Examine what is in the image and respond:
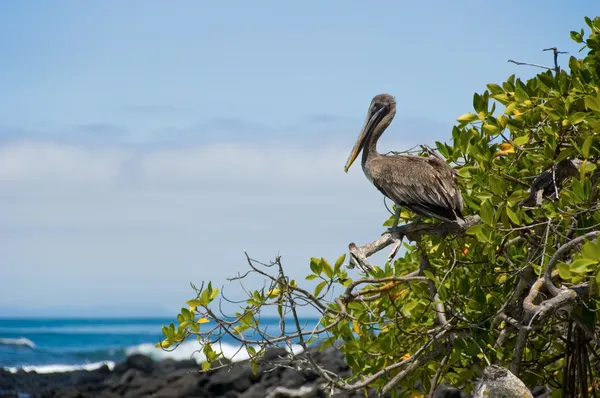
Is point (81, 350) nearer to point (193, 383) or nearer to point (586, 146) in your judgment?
point (193, 383)

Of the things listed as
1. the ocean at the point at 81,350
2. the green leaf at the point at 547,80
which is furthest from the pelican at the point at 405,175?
the ocean at the point at 81,350

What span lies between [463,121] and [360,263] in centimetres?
151

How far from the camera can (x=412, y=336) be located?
6711 mm

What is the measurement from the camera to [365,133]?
8.80 meters

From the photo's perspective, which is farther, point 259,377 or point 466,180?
point 259,377

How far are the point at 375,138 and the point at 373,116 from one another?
0.25 meters

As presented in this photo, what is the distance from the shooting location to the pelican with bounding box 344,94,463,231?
7.02 m

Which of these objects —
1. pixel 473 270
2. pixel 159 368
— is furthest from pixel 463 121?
pixel 159 368

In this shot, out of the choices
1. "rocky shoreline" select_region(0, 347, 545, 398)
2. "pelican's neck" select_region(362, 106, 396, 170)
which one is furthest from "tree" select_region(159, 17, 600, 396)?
"rocky shoreline" select_region(0, 347, 545, 398)

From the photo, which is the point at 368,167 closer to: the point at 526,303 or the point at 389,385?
the point at 389,385

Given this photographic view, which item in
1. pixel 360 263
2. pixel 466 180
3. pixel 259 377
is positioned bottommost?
pixel 259 377

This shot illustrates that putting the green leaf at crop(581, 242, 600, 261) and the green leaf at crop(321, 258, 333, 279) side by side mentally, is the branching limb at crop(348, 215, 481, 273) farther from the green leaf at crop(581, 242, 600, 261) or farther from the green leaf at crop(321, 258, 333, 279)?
the green leaf at crop(581, 242, 600, 261)

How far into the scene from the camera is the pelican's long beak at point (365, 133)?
8.80 metres

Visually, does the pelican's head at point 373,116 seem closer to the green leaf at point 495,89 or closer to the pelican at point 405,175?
the pelican at point 405,175
